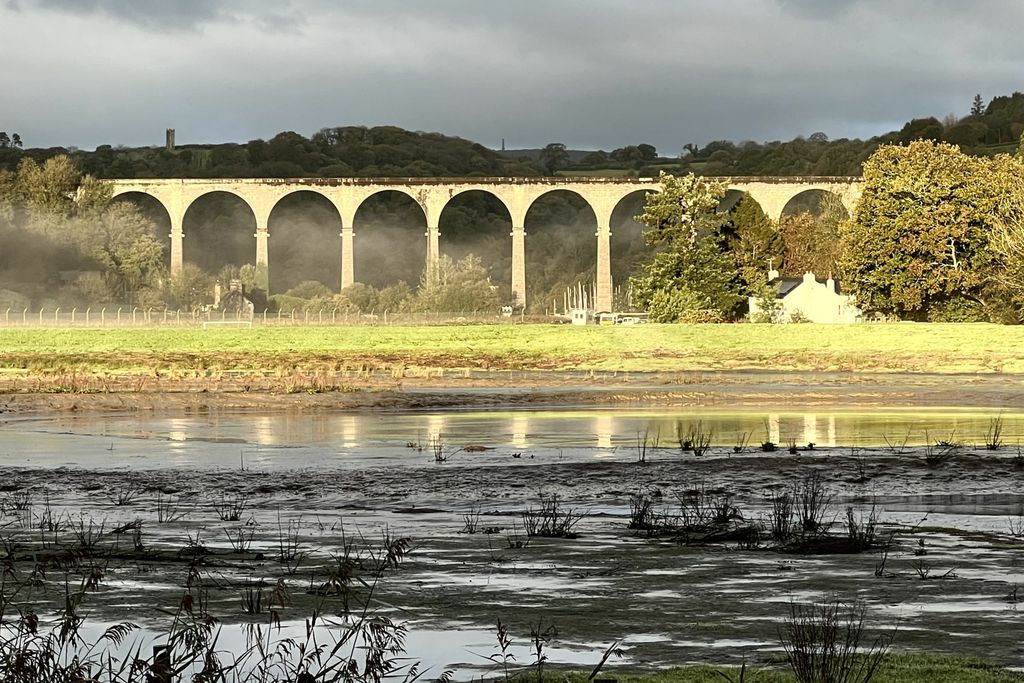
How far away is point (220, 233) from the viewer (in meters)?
161

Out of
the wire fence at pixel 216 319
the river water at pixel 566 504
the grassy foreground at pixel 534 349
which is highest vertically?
the river water at pixel 566 504

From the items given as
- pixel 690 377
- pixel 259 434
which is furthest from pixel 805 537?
pixel 690 377

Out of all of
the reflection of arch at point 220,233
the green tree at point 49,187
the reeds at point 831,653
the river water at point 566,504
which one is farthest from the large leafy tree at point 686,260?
the reflection of arch at point 220,233

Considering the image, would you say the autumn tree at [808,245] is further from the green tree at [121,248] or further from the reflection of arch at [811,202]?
the green tree at [121,248]

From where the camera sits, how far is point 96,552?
1104 centimetres

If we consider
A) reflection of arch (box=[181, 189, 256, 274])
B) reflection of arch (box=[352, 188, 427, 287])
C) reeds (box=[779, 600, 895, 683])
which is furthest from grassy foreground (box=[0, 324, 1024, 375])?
reflection of arch (box=[352, 188, 427, 287])

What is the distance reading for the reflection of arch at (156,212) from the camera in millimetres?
141212

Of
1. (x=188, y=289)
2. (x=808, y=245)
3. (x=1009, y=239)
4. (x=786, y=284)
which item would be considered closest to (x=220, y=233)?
(x=188, y=289)

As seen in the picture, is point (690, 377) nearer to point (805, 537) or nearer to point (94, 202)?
point (805, 537)

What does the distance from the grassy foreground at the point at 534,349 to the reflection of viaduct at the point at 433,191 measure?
52.6 meters

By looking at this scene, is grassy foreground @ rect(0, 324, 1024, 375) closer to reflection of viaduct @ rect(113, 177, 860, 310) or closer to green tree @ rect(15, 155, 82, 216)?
green tree @ rect(15, 155, 82, 216)

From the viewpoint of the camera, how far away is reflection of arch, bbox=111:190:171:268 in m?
141

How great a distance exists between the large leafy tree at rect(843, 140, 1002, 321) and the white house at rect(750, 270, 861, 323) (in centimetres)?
374

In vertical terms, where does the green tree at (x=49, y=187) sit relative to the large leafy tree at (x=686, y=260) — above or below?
above
